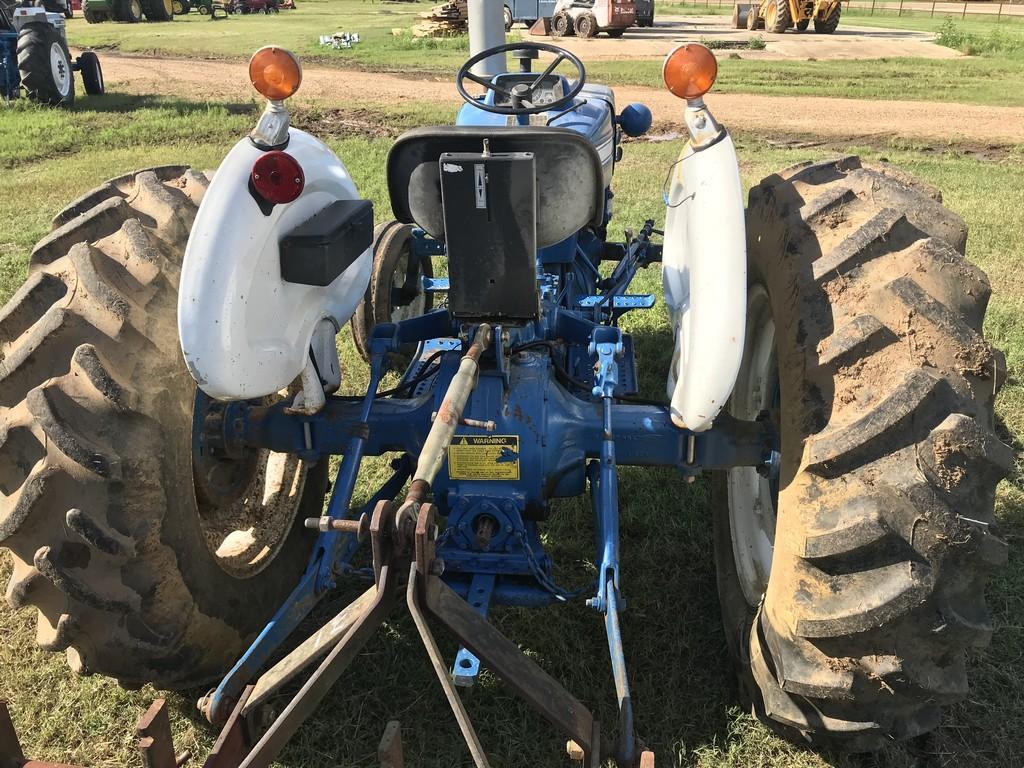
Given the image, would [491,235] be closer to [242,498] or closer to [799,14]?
[242,498]

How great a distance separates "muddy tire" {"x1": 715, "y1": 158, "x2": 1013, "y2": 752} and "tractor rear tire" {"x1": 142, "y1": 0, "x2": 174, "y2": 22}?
40.2 metres

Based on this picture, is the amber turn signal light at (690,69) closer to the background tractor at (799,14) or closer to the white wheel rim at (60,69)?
the white wheel rim at (60,69)

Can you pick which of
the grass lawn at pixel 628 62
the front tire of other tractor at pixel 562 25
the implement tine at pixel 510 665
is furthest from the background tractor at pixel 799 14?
the implement tine at pixel 510 665

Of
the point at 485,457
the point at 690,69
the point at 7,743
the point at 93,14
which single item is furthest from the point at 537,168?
the point at 93,14

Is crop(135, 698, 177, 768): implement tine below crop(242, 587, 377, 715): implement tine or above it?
below

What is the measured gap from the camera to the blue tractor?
1924mm

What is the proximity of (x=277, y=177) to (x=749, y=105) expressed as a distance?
12.7 metres

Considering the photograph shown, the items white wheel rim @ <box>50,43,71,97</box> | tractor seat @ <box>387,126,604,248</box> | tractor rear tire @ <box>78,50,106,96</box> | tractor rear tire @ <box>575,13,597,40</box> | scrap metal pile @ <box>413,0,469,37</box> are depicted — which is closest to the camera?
tractor seat @ <box>387,126,604,248</box>

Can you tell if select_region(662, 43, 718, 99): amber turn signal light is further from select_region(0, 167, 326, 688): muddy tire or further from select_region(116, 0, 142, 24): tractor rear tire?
select_region(116, 0, 142, 24): tractor rear tire

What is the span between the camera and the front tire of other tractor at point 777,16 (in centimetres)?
2664

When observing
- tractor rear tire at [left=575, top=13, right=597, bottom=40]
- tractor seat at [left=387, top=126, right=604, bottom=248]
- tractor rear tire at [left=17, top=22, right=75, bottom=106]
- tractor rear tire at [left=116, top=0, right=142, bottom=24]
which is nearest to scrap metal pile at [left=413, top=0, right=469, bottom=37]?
tractor rear tire at [left=575, top=13, right=597, bottom=40]

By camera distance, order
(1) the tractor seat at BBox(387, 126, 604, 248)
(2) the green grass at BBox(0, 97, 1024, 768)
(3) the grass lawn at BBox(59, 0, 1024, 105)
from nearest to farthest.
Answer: (1) the tractor seat at BBox(387, 126, 604, 248) < (2) the green grass at BBox(0, 97, 1024, 768) < (3) the grass lawn at BBox(59, 0, 1024, 105)

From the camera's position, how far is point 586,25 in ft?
85.1

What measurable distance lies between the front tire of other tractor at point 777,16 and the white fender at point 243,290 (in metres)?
27.9
